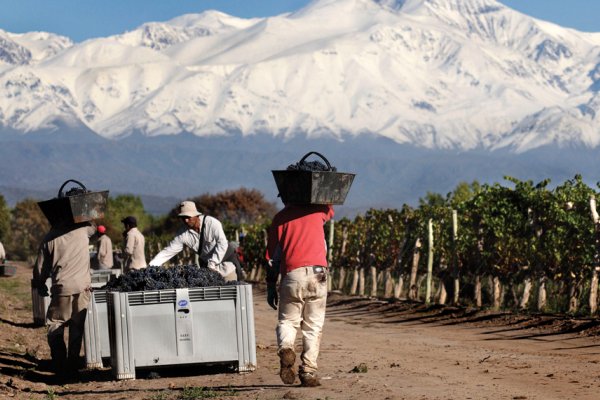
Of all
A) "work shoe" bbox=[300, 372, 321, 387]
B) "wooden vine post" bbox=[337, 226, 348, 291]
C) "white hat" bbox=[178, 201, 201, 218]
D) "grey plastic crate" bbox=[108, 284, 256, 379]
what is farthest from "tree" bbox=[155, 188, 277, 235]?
"work shoe" bbox=[300, 372, 321, 387]

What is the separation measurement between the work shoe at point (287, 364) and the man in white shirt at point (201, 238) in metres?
2.59

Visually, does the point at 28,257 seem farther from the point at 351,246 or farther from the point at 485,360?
the point at 485,360

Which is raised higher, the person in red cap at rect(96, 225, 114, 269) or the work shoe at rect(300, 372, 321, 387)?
the person in red cap at rect(96, 225, 114, 269)

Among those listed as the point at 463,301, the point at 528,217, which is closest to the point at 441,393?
the point at 528,217

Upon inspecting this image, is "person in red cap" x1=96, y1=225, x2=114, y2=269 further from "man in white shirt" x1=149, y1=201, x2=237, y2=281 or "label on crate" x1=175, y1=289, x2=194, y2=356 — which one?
"label on crate" x1=175, y1=289, x2=194, y2=356

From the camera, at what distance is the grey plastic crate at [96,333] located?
13.8 m

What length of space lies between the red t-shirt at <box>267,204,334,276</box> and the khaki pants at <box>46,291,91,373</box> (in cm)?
278

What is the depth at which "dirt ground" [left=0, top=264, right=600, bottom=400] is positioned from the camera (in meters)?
11.1

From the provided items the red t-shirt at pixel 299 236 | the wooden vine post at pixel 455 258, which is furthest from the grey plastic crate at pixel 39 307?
the red t-shirt at pixel 299 236

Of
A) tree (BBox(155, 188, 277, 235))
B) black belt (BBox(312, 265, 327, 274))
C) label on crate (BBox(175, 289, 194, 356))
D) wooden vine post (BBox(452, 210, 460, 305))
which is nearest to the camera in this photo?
black belt (BBox(312, 265, 327, 274))

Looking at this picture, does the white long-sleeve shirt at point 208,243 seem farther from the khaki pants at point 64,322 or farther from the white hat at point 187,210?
the khaki pants at point 64,322

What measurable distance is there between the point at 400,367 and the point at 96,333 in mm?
3145

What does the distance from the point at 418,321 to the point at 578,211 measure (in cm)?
Result: 315

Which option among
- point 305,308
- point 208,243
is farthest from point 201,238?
point 305,308
